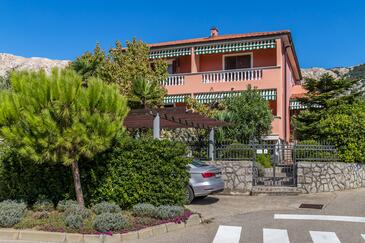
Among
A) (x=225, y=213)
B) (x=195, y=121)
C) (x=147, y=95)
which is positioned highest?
(x=147, y=95)

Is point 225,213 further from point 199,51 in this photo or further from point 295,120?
point 199,51

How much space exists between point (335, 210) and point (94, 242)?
7288 millimetres

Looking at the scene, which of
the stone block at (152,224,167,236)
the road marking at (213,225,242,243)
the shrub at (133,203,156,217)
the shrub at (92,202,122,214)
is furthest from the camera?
the shrub at (92,202,122,214)

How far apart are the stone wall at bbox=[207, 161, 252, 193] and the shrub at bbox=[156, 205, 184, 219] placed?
593 cm

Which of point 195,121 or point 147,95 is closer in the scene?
point 195,121

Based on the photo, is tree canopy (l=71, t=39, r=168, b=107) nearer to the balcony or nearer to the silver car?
the balcony

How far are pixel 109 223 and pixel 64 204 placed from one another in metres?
2.27

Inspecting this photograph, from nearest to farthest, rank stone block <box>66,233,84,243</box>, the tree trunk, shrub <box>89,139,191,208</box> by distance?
stone block <box>66,233,84,243</box> < the tree trunk < shrub <box>89,139,191,208</box>

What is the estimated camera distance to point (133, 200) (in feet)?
35.8

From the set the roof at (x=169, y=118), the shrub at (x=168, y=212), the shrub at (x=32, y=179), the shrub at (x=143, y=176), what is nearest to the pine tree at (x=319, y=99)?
the roof at (x=169, y=118)

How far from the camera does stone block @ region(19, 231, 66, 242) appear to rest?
8391 millimetres

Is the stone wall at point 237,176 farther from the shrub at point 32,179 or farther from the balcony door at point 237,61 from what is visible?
the balcony door at point 237,61

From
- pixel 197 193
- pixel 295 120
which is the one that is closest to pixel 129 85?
pixel 295 120

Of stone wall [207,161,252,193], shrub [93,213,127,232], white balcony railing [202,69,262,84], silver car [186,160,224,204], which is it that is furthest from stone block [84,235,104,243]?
white balcony railing [202,69,262,84]
